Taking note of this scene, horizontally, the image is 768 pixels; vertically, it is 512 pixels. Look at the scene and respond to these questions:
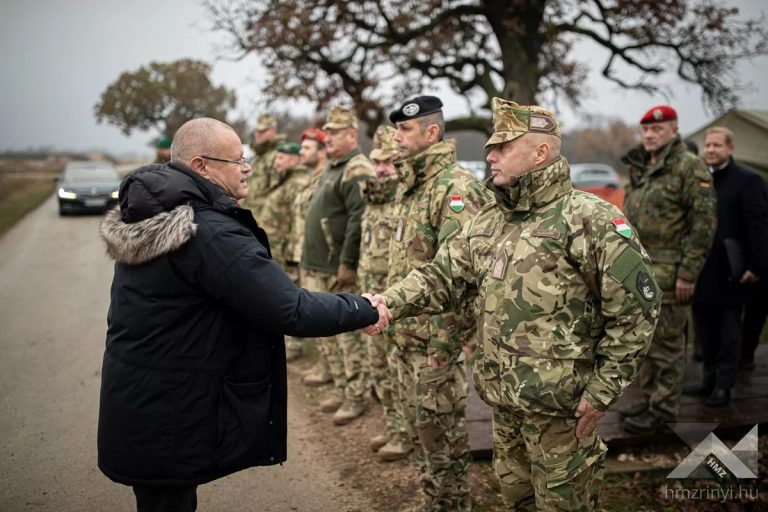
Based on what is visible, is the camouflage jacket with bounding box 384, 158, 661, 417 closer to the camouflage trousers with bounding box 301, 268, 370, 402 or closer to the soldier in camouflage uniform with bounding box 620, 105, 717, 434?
the soldier in camouflage uniform with bounding box 620, 105, 717, 434

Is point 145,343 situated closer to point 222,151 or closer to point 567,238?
point 222,151

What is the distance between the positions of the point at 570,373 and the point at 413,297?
882 millimetres

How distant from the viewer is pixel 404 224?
4.18 m

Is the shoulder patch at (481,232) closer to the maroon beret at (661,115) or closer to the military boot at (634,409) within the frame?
the maroon beret at (661,115)

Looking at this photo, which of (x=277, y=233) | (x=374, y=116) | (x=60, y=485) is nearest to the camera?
(x=60, y=485)

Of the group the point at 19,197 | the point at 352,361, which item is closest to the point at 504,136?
the point at 352,361

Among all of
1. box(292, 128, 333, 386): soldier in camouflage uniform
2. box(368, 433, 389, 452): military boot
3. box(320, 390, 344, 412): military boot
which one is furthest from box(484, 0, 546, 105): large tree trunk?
box(368, 433, 389, 452): military boot

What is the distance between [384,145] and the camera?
16.8 feet

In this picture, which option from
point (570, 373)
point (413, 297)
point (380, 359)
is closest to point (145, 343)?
point (413, 297)

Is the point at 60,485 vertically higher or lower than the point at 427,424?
lower

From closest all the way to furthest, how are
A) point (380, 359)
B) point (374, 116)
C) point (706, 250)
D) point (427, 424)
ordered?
point (427, 424) < point (706, 250) < point (380, 359) < point (374, 116)

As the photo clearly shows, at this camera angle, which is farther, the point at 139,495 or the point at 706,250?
the point at 706,250

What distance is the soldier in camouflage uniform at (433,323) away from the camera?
387cm

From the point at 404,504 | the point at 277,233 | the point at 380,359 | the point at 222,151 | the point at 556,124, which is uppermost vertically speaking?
the point at 556,124
